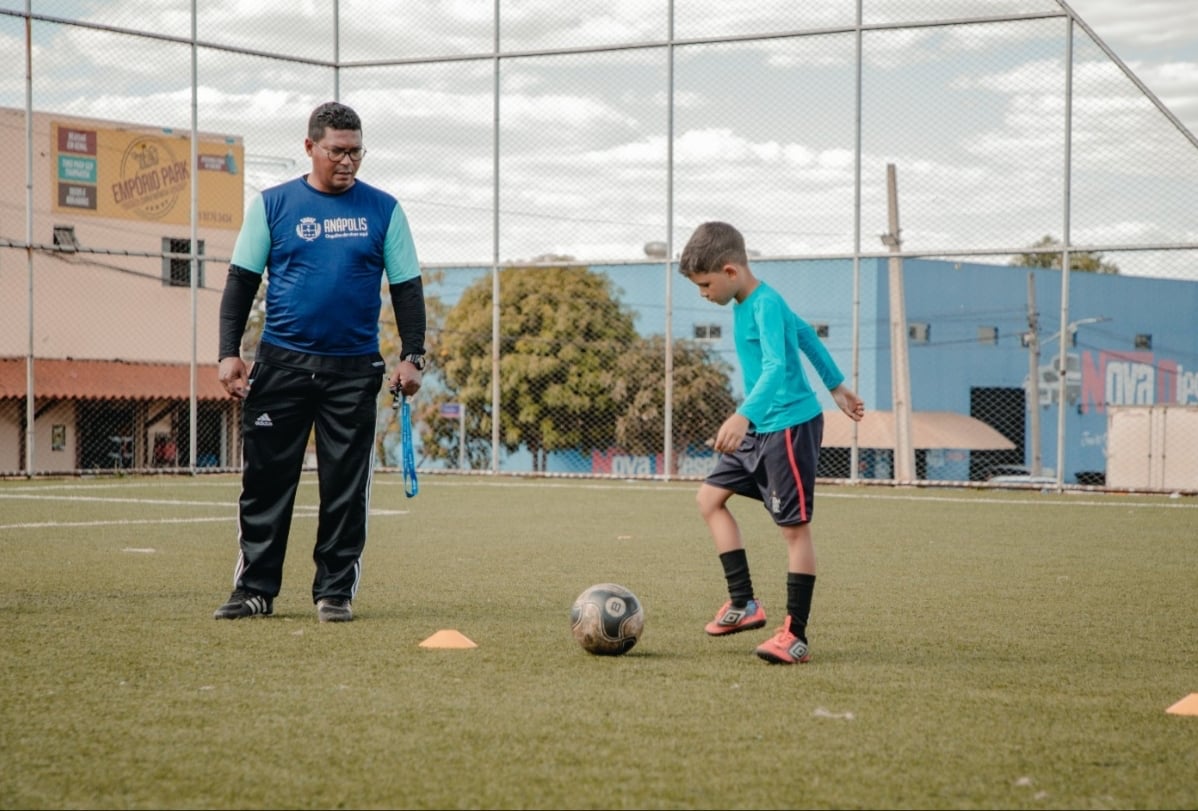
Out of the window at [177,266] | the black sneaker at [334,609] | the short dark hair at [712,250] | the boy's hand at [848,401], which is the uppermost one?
the window at [177,266]

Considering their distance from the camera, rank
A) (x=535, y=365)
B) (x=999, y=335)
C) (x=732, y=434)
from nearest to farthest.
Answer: (x=732, y=434), (x=535, y=365), (x=999, y=335)

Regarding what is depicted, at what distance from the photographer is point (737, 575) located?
211 inches

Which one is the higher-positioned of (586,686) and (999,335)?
(999,335)

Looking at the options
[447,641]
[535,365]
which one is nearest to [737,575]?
[447,641]

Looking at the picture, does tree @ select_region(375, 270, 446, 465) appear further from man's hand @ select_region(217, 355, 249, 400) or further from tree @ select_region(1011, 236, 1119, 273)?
man's hand @ select_region(217, 355, 249, 400)

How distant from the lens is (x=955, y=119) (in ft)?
56.7

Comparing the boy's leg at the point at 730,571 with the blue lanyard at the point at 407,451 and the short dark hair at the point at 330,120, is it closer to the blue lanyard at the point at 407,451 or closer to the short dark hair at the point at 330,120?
the blue lanyard at the point at 407,451

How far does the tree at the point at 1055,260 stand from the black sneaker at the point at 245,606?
39.0 feet

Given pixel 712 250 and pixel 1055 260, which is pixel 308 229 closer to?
pixel 712 250

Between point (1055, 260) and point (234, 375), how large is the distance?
36274 millimetres

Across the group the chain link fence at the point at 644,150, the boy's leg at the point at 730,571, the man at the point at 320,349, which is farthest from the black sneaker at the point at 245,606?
the chain link fence at the point at 644,150

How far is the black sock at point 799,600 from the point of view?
16.0ft

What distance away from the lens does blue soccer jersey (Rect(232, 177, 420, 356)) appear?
5875 millimetres

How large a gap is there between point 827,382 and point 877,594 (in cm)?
177
